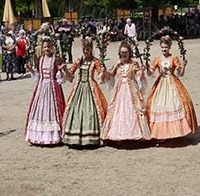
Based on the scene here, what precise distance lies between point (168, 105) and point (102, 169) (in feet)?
5.22

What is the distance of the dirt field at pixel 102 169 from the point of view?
6.46 meters

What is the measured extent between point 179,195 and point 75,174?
1.49 m

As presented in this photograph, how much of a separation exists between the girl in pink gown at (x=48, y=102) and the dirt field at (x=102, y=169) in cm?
20

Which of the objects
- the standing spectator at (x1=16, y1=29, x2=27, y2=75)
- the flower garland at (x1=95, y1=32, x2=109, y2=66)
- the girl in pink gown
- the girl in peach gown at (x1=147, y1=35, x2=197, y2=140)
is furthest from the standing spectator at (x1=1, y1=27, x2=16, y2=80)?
the girl in peach gown at (x1=147, y1=35, x2=197, y2=140)

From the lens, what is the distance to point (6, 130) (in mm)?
10141

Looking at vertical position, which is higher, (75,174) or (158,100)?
(158,100)

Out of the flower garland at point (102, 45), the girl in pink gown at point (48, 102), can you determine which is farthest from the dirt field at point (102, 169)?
the flower garland at point (102, 45)

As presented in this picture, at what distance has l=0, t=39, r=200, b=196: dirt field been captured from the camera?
254 inches

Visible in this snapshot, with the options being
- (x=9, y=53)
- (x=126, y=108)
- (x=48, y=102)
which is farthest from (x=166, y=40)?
(x=9, y=53)

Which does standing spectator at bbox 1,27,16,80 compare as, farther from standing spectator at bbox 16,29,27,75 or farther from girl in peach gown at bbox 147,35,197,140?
girl in peach gown at bbox 147,35,197,140

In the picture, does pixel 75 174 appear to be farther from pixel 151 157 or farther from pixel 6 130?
pixel 6 130

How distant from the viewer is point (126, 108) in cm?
829

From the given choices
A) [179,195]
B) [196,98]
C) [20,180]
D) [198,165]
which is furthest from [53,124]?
[196,98]

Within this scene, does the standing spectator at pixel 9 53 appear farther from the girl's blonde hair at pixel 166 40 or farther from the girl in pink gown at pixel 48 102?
the girl's blonde hair at pixel 166 40
